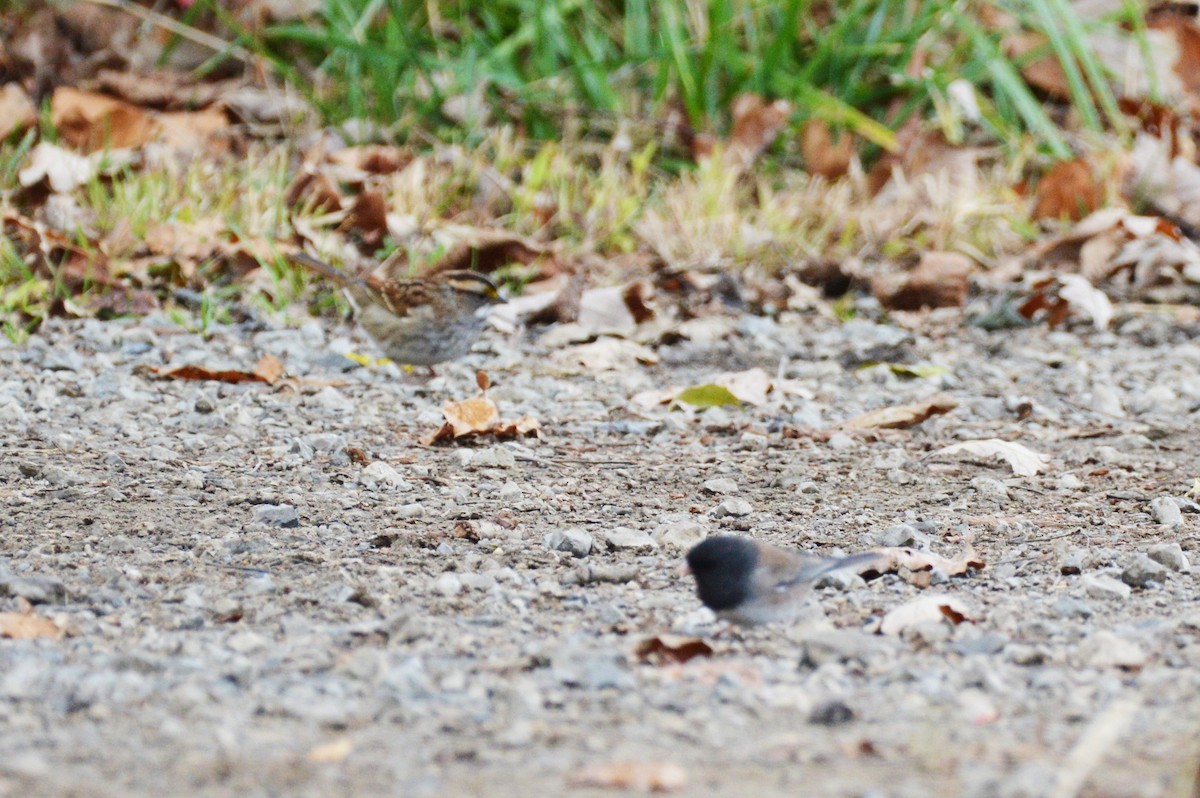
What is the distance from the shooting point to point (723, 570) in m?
2.79

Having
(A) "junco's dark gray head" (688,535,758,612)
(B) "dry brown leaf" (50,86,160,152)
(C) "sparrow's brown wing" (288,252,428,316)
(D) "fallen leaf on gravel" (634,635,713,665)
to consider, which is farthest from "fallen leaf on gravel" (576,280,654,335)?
(D) "fallen leaf on gravel" (634,635,713,665)

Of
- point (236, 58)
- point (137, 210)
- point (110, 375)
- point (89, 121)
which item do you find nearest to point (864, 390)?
point (110, 375)

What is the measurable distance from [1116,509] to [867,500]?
0.60 metres

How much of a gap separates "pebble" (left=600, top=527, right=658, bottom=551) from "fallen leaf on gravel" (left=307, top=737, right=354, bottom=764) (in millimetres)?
1304

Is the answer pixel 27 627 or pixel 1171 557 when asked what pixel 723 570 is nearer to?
pixel 1171 557

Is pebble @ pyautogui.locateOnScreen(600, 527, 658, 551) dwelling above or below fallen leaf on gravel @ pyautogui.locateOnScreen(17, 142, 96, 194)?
above

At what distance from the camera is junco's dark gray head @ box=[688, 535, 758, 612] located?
9.09ft

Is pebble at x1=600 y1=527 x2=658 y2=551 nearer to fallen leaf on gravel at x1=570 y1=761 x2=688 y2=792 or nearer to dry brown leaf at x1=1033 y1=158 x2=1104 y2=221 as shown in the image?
fallen leaf on gravel at x1=570 y1=761 x2=688 y2=792

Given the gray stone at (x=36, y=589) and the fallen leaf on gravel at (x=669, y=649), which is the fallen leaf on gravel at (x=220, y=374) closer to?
the gray stone at (x=36, y=589)

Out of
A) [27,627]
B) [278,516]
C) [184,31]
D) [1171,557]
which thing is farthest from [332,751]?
[184,31]

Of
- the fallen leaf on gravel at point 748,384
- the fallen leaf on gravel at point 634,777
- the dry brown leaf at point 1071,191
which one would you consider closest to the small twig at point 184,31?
the fallen leaf on gravel at point 748,384

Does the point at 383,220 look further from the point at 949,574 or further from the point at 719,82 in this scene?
the point at 949,574

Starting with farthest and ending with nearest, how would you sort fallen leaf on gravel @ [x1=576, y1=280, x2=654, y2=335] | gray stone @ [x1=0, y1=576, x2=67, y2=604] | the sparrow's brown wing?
fallen leaf on gravel @ [x1=576, y1=280, x2=654, y2=335] < the sparrow's brown wing < gray stone @ [x1=0, y1=576, x2=67, y2=604]

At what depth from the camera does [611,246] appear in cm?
669
